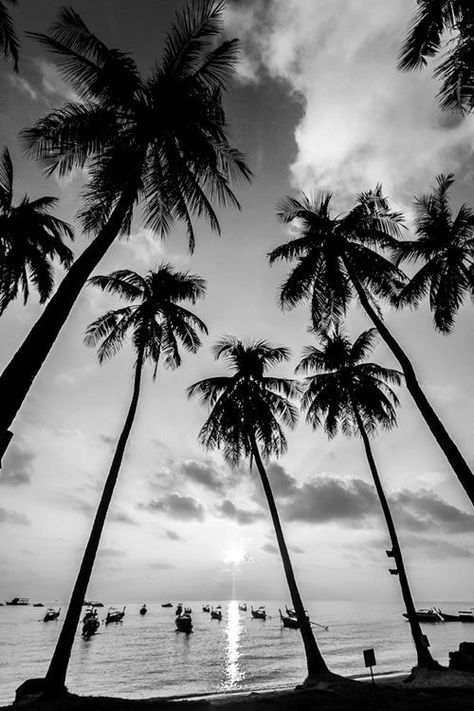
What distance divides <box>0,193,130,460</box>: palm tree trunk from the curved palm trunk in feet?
42.7

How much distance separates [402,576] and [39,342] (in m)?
17.1

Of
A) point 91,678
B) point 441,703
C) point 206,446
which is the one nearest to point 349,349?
point 206,446

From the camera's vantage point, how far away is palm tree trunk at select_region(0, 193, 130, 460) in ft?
20.2

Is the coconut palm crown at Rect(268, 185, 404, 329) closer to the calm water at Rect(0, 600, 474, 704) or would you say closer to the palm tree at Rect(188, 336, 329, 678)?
the palm tree at Rect(188, 336, 329, 678)

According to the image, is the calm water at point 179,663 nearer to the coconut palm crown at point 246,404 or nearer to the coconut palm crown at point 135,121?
the coconut palm crown at point 246,404

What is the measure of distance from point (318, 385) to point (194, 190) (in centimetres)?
1291

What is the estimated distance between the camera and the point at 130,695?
23.2m

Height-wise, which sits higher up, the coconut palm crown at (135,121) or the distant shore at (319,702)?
the coconut palm crown at (135,121)

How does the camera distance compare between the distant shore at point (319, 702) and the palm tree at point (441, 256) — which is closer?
the distant shore at point (319, 702)

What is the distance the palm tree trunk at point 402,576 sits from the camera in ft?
46.2

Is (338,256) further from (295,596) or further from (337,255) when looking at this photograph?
(295,596)

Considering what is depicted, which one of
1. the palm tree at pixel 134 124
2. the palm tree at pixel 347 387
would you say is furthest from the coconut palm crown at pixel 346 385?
the palm tree at pixel 134 124

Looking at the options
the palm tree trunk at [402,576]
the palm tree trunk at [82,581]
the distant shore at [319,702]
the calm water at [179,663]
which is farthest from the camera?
the calm water at [179,663]

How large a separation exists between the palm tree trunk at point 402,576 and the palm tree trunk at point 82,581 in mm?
11450
